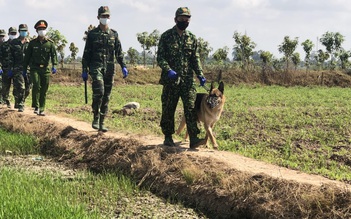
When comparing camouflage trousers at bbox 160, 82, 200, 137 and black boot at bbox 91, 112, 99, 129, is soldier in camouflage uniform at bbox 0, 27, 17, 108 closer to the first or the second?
black boot at bbox 91, 112, 99, 129

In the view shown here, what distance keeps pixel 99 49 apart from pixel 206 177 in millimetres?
3483

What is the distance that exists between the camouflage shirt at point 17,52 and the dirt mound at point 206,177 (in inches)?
148

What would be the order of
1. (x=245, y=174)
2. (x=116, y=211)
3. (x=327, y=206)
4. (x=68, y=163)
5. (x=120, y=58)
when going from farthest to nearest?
(x=120, y=58) < (x=68, y=163) < (x=245, y=174) < (x=116, y=211) < (x=327, y=206)

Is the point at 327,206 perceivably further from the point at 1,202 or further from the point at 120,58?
the point at 120,58

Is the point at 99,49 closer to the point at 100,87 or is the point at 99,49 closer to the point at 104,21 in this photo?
the point at 104,21

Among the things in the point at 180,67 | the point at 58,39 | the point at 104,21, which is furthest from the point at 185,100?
the point at 58,39

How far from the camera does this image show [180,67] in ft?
21.2

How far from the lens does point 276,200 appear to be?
4691 millimetres

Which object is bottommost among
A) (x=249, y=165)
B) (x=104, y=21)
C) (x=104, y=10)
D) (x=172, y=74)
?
(x=249, y=165)

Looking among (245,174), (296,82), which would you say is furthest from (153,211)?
(296,82)

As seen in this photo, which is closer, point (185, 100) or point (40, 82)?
point (185, 100)

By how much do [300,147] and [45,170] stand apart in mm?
4629

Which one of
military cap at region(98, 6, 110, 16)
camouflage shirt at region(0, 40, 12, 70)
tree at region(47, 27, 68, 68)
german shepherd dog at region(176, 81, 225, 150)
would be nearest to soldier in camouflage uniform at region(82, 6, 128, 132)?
military cap at region(98, 6, 110, 16)

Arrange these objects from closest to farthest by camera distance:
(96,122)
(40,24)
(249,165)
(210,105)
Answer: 1. (249,165)
2. (210,105)
3. (96,122)
4. (40,24)
